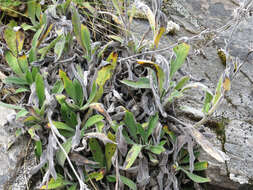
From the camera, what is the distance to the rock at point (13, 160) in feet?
4.08

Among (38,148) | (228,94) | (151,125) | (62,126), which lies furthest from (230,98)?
(38,148)

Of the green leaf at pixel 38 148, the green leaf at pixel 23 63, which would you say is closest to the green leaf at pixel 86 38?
the green leaf at pixel 23 63

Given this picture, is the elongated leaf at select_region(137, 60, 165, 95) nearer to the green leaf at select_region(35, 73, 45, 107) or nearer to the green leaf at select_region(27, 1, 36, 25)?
the green leaf at select_region(35, 73, 45, 107)

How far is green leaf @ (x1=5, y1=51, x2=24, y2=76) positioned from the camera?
143 centimetres

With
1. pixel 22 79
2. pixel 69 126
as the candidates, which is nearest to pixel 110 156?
pixel 69 126

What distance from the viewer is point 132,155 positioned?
1.26 meters

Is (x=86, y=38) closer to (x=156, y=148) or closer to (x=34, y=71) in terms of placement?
(x=34, y=71)

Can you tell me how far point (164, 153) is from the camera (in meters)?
1.38

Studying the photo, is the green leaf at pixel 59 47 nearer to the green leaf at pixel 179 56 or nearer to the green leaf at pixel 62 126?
the green leaf at pixel 62 126

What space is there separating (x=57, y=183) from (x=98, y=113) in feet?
1.27

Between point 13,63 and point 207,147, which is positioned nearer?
→ point 207,147

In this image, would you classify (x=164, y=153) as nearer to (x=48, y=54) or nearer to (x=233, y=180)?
(x=233, y=180)

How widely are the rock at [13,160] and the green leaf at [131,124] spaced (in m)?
0.49

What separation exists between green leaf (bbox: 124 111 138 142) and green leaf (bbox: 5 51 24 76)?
0.61 meters
